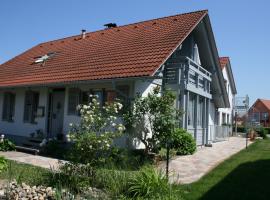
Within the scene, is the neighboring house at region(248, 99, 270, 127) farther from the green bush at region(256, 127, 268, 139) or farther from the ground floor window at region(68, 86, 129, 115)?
the ground floor window at region(68, 86, 129, 115)

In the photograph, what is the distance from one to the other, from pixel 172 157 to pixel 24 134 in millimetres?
8798

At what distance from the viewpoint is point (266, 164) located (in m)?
12.9

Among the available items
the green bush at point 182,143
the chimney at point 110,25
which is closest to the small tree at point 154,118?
the green bush at point 182,143

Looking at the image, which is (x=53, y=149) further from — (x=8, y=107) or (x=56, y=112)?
(x=8, y=107)

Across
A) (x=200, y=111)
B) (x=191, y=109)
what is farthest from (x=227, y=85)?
(x=191, y=109)

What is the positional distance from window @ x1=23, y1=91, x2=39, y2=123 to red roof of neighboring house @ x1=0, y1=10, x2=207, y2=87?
0.81 metres

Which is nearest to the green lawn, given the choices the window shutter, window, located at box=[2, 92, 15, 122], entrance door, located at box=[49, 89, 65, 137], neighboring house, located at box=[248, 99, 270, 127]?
the window shutter

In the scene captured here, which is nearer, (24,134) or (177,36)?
(177,36)

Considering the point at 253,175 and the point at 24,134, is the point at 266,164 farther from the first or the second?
the point at 24,134

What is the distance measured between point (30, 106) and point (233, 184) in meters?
12.6

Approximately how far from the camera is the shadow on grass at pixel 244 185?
7.95 meters

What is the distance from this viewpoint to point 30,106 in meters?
18.7

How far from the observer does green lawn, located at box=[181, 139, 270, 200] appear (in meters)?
8.00

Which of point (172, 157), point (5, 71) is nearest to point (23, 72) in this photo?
point (5, 71)
